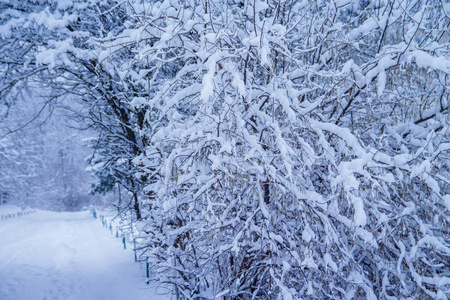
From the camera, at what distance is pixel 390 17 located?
3416 millimetres

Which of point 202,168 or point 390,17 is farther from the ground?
point 390,17

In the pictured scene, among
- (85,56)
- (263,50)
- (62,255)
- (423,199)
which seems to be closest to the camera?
(263,50)

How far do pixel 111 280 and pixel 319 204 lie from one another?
8063 mm

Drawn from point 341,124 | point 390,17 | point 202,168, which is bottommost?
point 202,168

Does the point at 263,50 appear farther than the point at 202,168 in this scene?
Answer: No

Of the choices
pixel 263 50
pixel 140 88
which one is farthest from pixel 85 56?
pixel 263 50

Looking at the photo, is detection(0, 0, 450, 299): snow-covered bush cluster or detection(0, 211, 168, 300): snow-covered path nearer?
detection(0, 0, 450, 299): snow-covered bush cluster

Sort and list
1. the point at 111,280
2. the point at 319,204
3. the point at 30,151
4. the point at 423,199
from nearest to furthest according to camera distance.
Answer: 1. the point at 319,204
2. the point at 423,199
3. the point at 111,280
4. the point at 30,151

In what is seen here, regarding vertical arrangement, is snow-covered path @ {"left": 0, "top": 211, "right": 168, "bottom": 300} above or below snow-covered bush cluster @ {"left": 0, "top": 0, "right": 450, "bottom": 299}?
below

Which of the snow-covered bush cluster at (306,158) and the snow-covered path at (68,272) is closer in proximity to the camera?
the snow-covered bush cluster at (306,158)

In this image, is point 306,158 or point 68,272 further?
point 68,272

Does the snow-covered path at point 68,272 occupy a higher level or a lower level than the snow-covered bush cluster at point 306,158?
lower

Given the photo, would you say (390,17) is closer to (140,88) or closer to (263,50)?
(263,50)

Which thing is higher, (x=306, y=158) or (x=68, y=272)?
(x=306, y=158)
